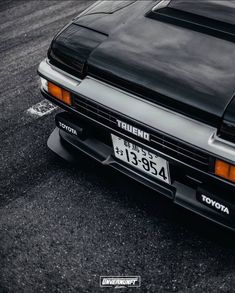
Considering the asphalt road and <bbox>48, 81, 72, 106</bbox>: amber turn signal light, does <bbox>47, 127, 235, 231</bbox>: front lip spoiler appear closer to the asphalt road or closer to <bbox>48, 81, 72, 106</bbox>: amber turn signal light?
the asphalt road

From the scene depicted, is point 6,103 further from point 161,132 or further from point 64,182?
point 161,132

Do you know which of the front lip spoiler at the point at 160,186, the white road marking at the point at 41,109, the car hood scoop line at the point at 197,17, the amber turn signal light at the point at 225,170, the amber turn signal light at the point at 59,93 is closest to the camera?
the amber turn signal light at the point at 225,170

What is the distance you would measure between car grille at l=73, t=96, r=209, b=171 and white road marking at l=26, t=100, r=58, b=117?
4.85 ft

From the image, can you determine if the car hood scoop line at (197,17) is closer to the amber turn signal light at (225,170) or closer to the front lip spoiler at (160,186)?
the amber turn signal light at (225,170)

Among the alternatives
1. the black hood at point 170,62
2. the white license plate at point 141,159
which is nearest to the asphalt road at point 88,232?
the white license plate at point 141,159

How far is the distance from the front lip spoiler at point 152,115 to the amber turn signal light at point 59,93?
0.16 ft

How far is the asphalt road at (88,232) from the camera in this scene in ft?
8.17

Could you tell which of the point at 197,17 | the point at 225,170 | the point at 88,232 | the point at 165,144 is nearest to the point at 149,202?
the point at 88,232

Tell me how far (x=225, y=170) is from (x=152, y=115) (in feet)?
1.49

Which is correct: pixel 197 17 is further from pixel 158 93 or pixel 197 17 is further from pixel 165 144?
pixel 165 144

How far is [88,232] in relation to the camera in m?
2.77

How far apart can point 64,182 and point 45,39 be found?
99.9 inches

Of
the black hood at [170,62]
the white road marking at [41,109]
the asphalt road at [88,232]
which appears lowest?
the asphalt road at [88,232]

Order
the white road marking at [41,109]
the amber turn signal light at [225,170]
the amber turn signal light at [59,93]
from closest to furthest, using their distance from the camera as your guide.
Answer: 1. the amber turn signal light at [225,170]
2. the amber turn signal light at [59,93]
3. the white road marking at [41,109]
